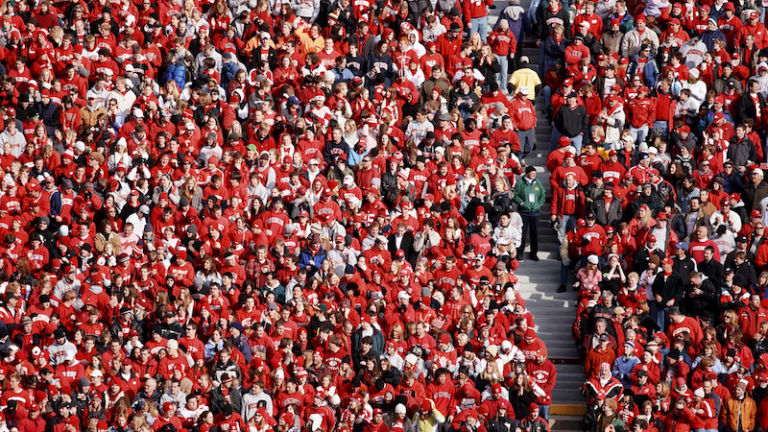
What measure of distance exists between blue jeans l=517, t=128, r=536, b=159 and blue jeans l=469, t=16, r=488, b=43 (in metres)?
2.66

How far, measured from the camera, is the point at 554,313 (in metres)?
28.2

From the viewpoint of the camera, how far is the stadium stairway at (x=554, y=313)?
26828 millimetres

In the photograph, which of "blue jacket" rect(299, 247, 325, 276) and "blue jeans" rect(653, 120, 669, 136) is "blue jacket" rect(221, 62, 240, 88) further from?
"blue jeans" rect(653, 120, 669, 136)

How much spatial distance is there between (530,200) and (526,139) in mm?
1892

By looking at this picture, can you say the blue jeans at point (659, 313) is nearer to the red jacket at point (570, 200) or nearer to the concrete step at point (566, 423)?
the concrete step at point (566, 423)

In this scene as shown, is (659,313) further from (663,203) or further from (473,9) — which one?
(473,9)

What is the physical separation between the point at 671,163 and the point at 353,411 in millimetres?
7013

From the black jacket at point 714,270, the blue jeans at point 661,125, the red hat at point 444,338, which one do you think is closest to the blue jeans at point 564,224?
the black jacket at point 714,270

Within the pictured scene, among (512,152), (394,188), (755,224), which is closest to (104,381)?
(394,188)

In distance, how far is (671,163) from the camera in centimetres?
2931

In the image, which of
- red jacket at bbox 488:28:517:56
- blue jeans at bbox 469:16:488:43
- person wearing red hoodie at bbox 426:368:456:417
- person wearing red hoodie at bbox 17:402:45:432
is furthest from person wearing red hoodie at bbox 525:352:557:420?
blue jeans at bbox 469:16:488:43

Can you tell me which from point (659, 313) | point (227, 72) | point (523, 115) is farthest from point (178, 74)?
point (659, 313)

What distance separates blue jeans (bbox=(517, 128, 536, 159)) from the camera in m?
30.2

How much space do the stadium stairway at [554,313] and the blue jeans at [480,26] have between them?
8.34 ft
